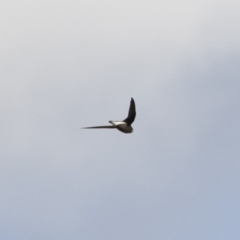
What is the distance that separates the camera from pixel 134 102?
1312 inches

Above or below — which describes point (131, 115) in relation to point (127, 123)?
above

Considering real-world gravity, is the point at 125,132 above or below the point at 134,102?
below

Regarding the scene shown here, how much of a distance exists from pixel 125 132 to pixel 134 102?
304 centimetres

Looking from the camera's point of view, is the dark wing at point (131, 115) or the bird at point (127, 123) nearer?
the bird at point (127, 123)

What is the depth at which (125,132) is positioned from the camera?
3184cm

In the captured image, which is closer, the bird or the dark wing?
the bird

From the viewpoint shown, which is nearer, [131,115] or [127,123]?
[127,123]
